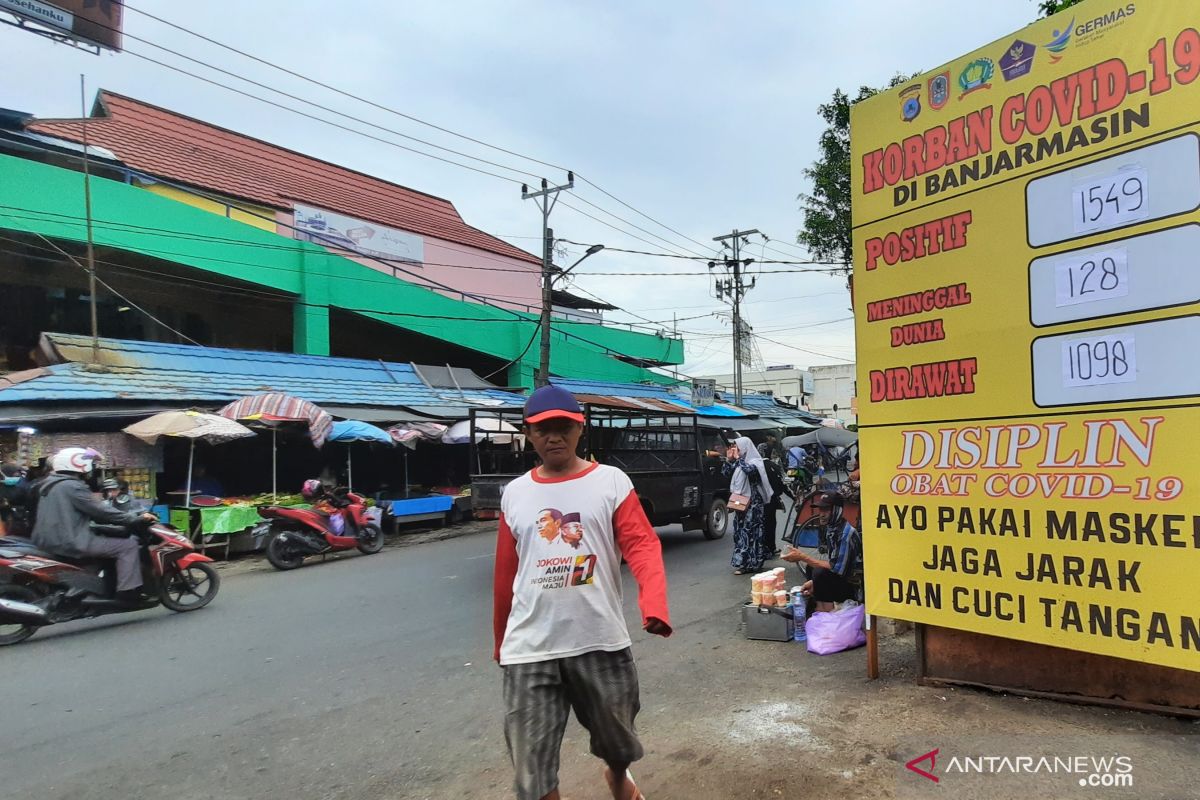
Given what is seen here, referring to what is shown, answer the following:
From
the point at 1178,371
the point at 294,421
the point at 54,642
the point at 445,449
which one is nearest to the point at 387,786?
the point at 1178,371

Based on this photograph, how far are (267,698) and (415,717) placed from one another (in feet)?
3.96

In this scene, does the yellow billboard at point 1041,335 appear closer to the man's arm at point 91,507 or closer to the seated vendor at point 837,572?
the seated vendor at point 837,572

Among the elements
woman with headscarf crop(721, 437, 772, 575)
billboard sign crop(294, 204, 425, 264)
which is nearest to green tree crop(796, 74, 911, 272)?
woman with headscarf crop(721, 437, 772, 575)

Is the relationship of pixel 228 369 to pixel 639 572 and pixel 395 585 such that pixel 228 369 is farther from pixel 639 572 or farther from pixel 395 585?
pixel 639 572

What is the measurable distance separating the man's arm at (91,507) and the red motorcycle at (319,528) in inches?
152

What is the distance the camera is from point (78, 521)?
6.80 meters

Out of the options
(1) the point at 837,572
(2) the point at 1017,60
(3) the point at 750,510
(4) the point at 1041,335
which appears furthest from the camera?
(3) the point at 750,510

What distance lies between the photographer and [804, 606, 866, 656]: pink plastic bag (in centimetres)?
521

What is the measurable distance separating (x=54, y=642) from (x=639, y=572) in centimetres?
663

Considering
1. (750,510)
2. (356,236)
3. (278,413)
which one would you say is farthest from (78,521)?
(356,236)

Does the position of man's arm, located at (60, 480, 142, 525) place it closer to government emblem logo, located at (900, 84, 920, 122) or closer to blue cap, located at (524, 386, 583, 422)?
blue cap, located at (524, 386, 583, 422)

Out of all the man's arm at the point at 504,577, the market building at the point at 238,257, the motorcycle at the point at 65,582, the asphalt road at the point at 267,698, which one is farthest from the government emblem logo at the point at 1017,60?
the market building at the point at 238,257

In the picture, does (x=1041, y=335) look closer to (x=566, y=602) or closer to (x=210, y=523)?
(x=566, y=602)

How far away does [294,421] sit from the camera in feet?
41.9
